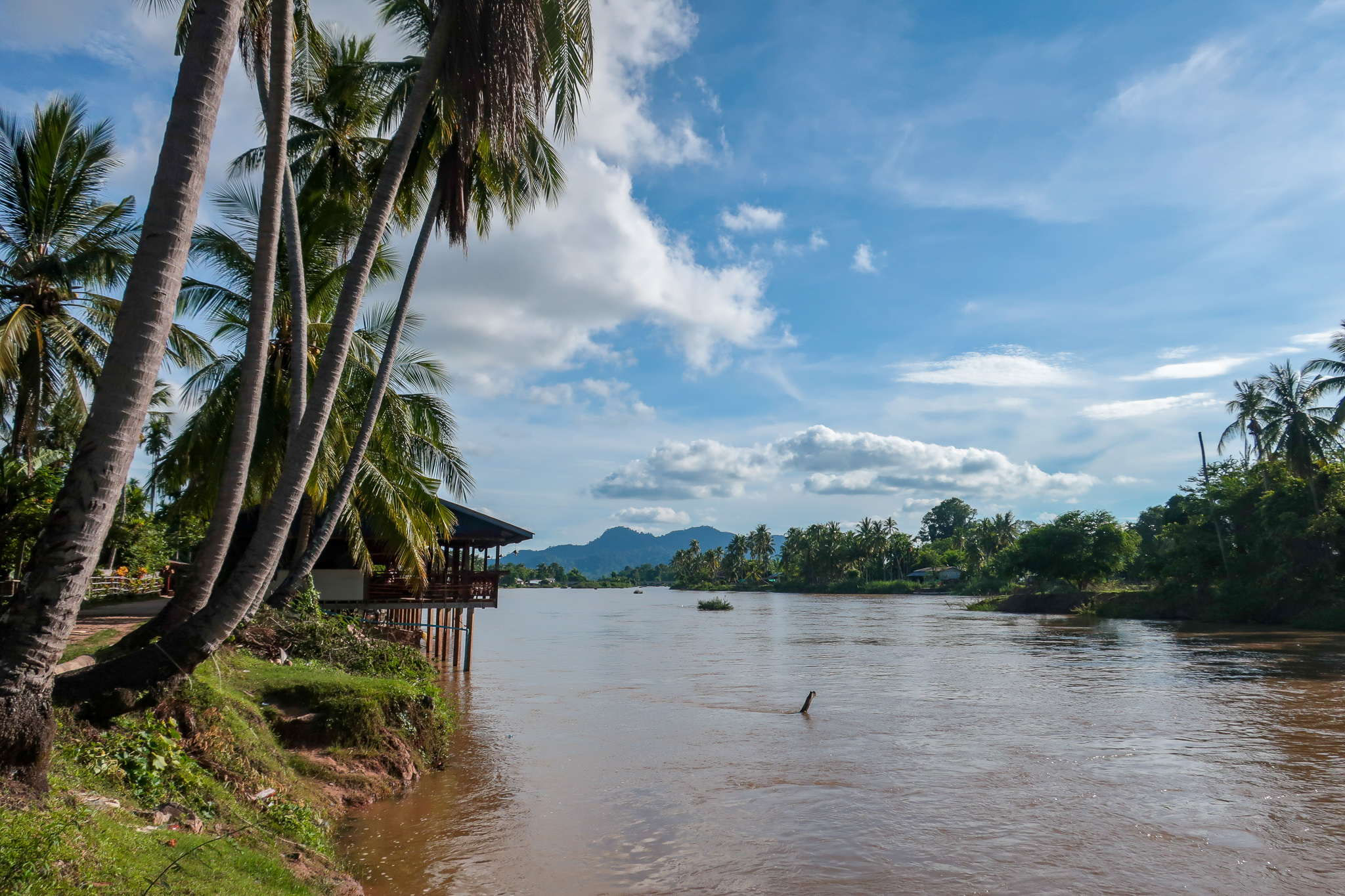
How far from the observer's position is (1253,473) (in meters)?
40.6

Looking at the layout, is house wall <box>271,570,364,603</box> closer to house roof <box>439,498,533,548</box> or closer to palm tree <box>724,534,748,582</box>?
house roof <box>439,498,533,548</box>

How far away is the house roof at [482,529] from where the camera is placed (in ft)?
64.1

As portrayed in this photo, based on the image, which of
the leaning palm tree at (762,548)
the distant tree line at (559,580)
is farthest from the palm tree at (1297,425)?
the distant tree line at (559,580)

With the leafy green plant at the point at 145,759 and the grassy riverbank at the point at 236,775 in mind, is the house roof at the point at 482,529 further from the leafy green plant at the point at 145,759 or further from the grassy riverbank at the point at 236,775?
the leafy green plant at the point at 145,759

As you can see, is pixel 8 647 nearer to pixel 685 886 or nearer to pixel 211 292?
pixel 685 886

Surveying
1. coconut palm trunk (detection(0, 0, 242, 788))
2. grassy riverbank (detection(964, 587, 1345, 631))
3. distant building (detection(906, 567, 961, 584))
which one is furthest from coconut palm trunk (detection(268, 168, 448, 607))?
distant building (detection(906, 567, 961, 584))

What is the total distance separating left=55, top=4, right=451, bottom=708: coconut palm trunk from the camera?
636 centimetres

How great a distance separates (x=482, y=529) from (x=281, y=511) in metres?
12.7

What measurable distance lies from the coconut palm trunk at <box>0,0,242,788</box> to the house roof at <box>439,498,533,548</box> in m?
14.3

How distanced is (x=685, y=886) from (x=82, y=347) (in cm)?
1411

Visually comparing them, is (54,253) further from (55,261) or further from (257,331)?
(257,331)

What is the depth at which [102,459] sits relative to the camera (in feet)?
15.1

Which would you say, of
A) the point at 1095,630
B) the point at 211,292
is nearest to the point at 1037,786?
the point at 211,292

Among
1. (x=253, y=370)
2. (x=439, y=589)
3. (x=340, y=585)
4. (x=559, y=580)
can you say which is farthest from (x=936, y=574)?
(x=559, y=580)
